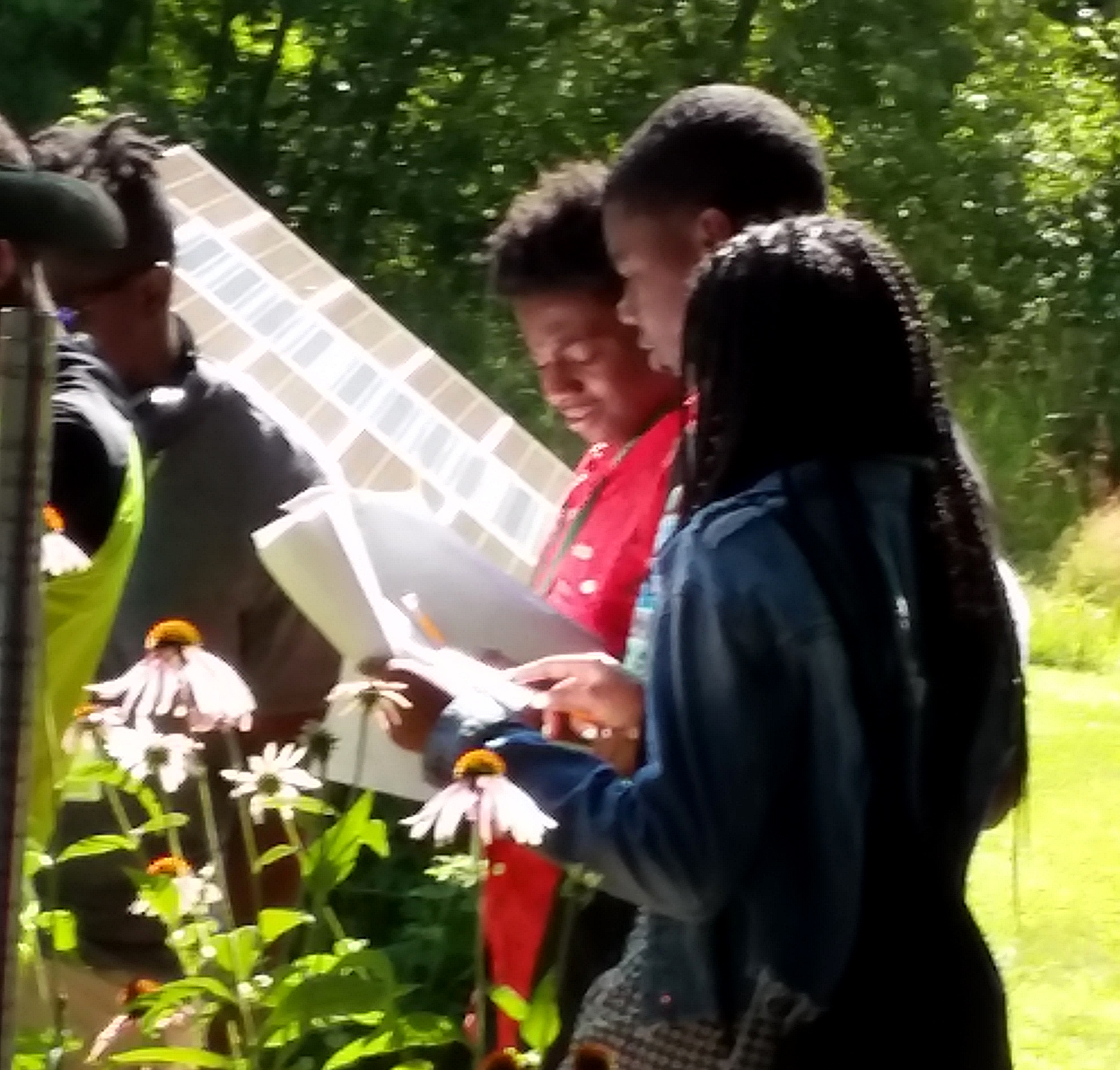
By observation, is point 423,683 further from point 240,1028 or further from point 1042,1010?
point 1042,1010

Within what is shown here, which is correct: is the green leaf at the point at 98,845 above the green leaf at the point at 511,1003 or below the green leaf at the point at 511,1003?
above

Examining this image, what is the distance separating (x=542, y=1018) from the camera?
3.42ft

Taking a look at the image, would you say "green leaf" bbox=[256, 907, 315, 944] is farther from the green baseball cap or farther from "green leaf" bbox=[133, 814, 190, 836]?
the green baseball cap

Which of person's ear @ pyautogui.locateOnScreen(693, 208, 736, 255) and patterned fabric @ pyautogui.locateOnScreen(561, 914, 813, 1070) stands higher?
person's ear @ pyautogui.locateOnScreen(693, 208, 736, 255)

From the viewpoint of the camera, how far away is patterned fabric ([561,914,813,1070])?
1.06 m

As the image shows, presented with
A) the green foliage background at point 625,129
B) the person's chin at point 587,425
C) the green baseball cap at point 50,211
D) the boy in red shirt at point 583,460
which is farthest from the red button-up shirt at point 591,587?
the green foliage background at point 625,129

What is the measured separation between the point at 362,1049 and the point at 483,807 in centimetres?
16

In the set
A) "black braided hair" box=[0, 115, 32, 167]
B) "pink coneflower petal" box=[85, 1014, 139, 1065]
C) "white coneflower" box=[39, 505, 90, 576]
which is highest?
"black braided hair" box=[0, 115, 32, 167]

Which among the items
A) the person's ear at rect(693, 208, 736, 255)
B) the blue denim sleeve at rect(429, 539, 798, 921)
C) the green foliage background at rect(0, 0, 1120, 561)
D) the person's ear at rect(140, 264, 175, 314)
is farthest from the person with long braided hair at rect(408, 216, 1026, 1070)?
the green foliage background at rect(0, 0, 1120, 561)

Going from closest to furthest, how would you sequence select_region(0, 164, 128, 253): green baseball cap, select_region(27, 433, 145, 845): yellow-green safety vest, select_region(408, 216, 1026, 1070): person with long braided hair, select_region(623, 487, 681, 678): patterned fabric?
select_region(0, 164, 128, 253): green baseball cap → select_region(408, 216, 1026, 1070): person with long braided hair → select_region(27, 433, 145, 845): yellow-green safety vest → select_region(623, 487, 681, 678): patterned fabric

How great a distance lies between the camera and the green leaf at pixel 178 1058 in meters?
0.97

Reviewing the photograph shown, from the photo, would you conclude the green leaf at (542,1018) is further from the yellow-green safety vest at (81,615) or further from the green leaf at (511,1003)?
the yellow-green safety vest at (81,615)

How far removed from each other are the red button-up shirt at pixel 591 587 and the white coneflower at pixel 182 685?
0.33 metres

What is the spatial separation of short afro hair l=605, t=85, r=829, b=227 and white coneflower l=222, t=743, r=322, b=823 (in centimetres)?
53
